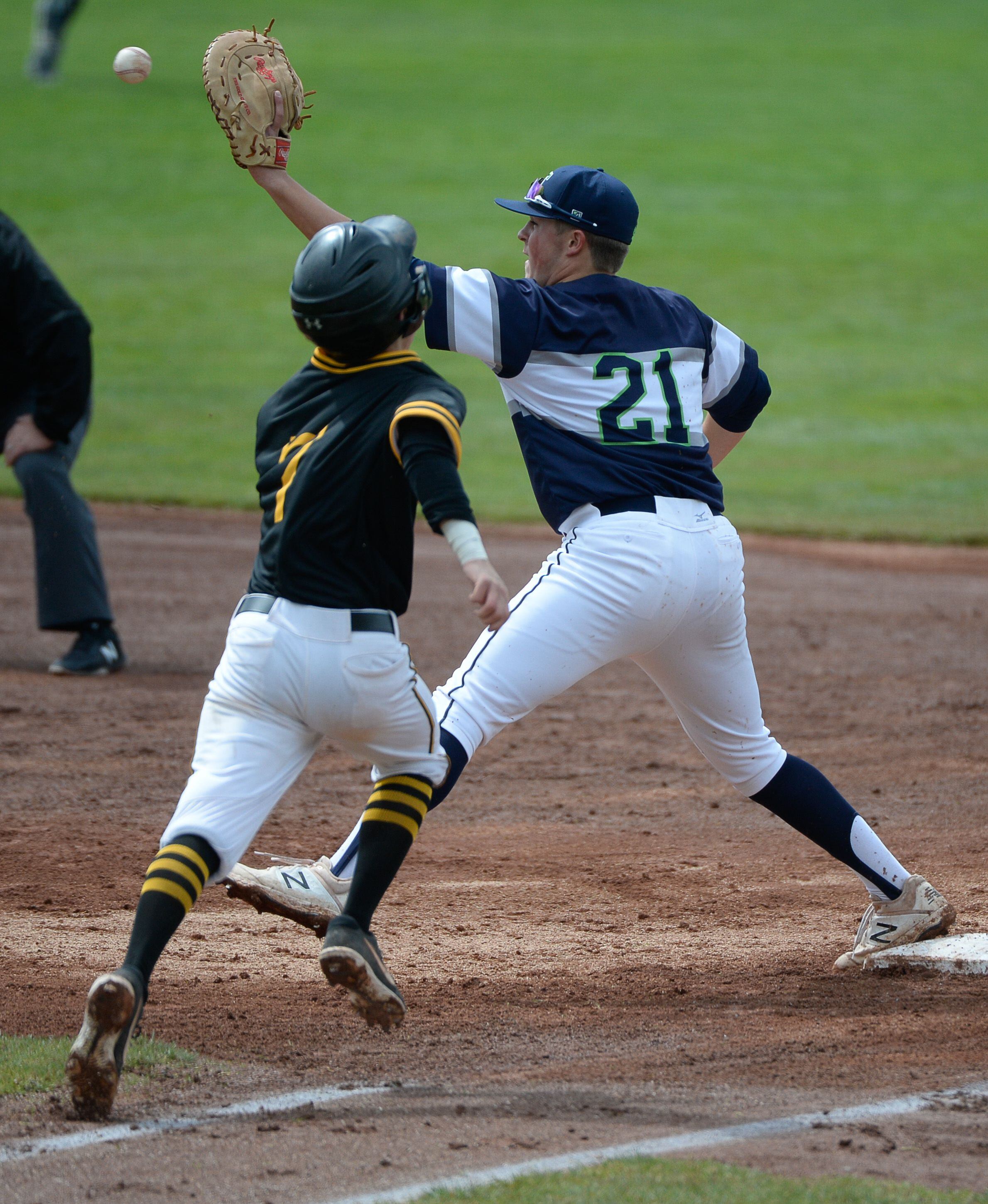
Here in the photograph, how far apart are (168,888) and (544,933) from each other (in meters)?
1.54

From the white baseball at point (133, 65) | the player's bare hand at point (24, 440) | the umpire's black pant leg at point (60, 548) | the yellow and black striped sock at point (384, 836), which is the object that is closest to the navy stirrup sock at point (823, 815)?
the yellow and black striped sock at point (384, 836)

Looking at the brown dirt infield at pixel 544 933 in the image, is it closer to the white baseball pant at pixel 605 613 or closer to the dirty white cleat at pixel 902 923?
the dirty white cleat at pixel 902 923

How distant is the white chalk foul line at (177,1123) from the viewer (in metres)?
2.81

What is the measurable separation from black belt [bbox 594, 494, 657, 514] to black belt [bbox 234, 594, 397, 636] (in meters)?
0.76

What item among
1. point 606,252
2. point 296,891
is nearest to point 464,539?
point 296,891

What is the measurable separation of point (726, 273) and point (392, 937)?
1964 cm

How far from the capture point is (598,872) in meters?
4.86

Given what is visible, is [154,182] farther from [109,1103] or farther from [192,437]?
[109,1103]

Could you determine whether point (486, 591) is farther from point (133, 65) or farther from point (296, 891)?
point (133, 65)

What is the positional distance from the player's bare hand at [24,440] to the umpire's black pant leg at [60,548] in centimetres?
3

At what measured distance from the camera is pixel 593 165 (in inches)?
1108

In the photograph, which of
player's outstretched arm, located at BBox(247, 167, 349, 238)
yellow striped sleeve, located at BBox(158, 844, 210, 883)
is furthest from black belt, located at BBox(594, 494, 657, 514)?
yellow striped sleeve, located at BBox(158, 844, 210, 883)

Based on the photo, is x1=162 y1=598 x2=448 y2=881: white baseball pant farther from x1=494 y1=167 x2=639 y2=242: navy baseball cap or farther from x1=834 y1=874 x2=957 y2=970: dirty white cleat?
x1=834 y1=874 x2=957 y2=970: dirty white cleat

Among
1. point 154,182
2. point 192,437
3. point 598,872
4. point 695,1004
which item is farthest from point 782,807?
point 154,182
